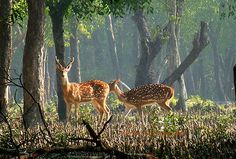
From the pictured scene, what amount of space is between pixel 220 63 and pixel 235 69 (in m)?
48.4

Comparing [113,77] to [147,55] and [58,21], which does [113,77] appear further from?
[58,21]

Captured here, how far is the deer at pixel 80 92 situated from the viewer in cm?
1580

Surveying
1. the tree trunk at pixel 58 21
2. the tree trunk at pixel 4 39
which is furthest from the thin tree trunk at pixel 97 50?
the tree trunk at pixel 4 39

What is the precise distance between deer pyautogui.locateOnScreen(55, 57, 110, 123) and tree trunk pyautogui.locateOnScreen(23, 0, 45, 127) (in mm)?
1255

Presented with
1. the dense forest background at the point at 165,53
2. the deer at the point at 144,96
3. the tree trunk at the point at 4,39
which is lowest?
the deer at the point at 144,96

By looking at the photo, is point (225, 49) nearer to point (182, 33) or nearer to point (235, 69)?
point (182, 33)

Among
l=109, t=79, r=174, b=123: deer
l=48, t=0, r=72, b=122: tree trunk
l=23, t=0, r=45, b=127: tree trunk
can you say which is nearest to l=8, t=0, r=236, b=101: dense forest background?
l=48, t=0, r=72, b=122: tree trunk

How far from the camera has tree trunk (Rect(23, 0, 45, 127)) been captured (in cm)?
1409

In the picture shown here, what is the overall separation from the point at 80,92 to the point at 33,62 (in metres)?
2.42

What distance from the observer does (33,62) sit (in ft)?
46.5

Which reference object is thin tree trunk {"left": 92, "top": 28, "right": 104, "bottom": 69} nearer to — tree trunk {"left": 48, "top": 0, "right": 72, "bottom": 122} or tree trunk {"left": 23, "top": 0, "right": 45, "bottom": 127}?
tree trunk {"left": 48, "top": 0, "right": 72, "bottom": 122}

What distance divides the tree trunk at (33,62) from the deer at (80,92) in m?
1.26

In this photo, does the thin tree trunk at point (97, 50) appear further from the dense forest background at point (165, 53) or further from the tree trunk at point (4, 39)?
the tree trunk at point (4, 39)

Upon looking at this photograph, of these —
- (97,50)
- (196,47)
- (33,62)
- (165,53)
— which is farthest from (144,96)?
(97,50)
